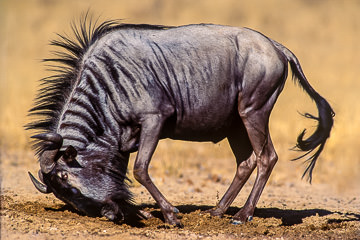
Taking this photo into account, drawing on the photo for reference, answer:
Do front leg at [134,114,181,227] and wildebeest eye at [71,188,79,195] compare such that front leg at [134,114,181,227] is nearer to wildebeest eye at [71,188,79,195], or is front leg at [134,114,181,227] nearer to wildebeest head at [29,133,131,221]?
wildebeest head at [29,133,131,221]

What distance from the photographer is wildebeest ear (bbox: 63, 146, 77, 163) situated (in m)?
6.15

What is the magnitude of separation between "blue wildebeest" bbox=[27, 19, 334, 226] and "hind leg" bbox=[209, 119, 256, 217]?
11 cm

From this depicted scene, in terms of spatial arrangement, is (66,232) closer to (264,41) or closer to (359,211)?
(264,41)

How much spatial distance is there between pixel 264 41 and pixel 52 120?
2.67m

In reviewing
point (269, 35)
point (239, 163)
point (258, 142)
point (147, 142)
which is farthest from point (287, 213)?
point (269, 35)

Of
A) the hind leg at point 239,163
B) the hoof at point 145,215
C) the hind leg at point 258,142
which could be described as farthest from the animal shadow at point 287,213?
the hoof at point 145,215

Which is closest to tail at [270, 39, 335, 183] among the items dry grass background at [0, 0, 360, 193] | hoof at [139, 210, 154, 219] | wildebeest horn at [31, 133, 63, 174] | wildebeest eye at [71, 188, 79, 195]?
dry grass background at [0, 0, 360, 193]

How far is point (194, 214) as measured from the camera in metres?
7.09

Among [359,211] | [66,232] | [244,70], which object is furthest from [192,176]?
[66,232]

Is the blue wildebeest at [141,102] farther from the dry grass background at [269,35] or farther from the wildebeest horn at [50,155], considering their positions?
the dry grass background at [269,35]

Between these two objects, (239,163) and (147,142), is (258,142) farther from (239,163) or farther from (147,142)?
(147,142)

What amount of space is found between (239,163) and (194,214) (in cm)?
89

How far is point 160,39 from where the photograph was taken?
21.9 ft

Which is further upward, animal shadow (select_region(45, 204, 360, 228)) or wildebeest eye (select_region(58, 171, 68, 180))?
wildebeest eye (select_region(58, 171, 68, 180))
